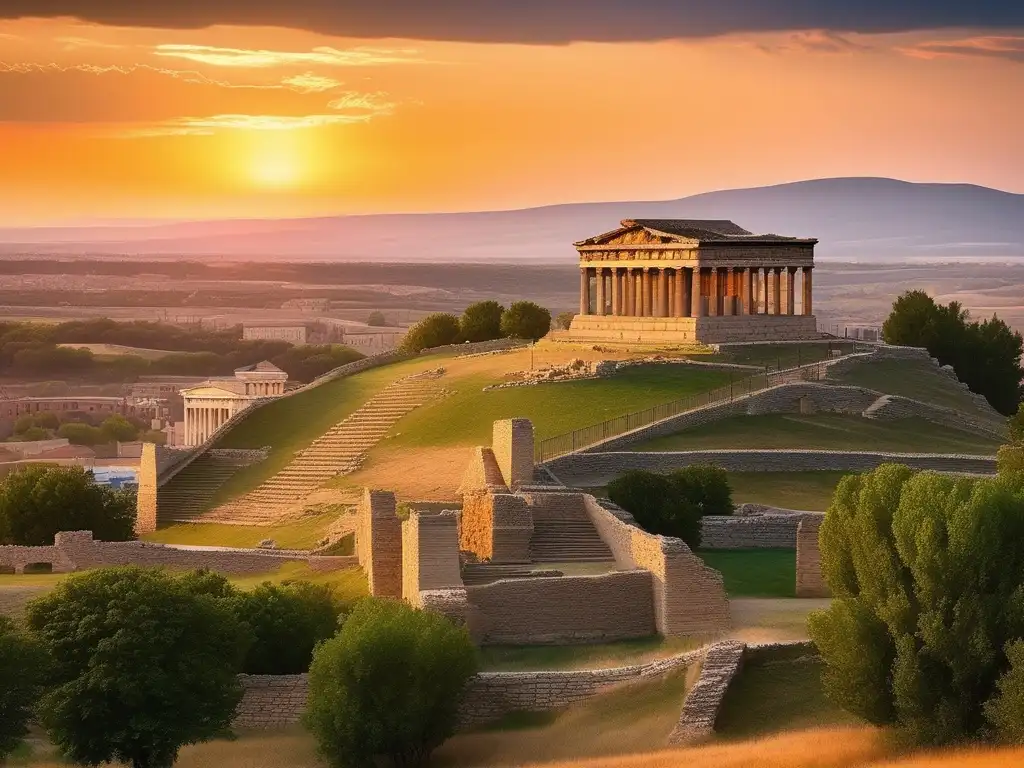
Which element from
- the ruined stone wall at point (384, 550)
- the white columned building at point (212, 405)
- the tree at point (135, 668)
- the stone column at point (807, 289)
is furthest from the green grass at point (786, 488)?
the white columned building at point (212, 405)

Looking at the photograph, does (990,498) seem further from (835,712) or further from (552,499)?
(552,499)

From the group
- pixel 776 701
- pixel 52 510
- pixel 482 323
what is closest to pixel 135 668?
pixel 776 701

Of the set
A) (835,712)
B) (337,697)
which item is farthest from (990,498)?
(337,697)

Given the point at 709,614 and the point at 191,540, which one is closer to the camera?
the point at 709,614

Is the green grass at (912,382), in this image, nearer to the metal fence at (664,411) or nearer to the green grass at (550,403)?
the metal fence at (664,411)

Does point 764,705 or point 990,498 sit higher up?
point 990,498

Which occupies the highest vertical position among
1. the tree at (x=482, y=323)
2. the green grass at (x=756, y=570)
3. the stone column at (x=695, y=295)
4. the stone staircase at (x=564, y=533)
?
the stone column at (x=695, y=295)

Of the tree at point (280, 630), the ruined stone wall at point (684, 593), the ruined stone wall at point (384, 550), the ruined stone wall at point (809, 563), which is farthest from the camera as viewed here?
the ruined stone wall at point (384, 550)

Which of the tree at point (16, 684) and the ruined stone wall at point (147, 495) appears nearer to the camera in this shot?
the tree at point (16, 684)
